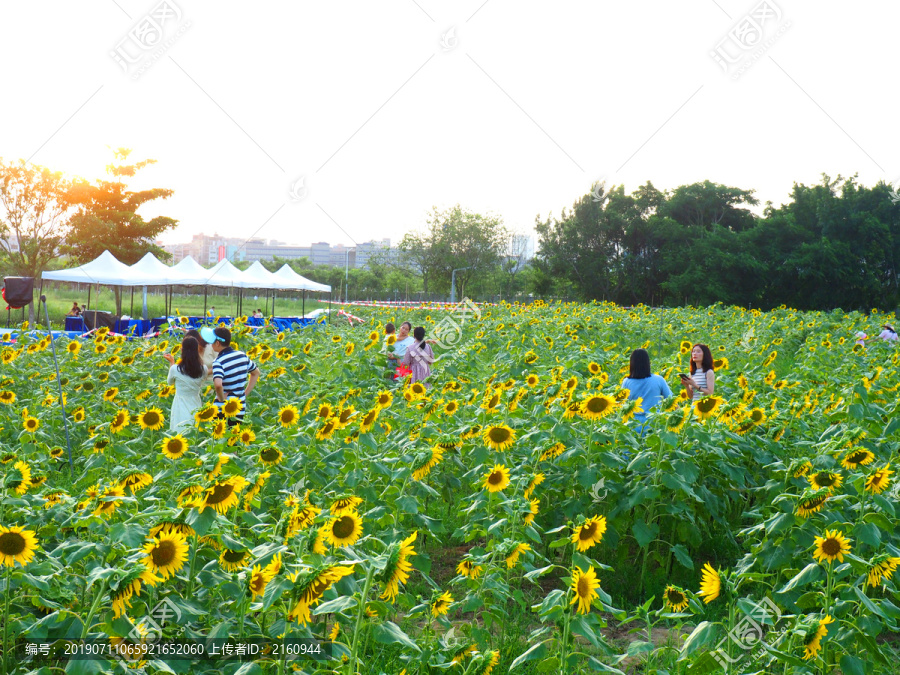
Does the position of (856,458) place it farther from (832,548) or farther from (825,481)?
(832,548)

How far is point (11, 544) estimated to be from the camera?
222cm

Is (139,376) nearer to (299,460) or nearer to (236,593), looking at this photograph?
(299,460)

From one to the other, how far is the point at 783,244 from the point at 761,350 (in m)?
29.7

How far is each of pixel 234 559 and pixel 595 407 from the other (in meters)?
2.26

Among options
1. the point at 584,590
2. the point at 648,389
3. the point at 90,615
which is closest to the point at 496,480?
the point at 584,590

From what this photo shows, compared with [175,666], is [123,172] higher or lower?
higher

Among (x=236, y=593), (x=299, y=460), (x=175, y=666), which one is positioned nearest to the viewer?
(x=175, y=666)

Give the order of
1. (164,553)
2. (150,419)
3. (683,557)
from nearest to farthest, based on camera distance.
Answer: (164,553)
(683,557)
(150,419)

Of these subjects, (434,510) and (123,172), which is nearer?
(434,510)

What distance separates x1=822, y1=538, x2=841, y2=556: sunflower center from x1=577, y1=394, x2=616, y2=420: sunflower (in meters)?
1.61

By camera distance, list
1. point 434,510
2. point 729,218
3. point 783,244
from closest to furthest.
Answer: point 434,510, point 783,244, point 729,218

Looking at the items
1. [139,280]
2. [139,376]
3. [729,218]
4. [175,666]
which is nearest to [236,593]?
[175,666]

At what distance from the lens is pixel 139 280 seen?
19656 millimetres

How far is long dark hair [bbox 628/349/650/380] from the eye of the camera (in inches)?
220
